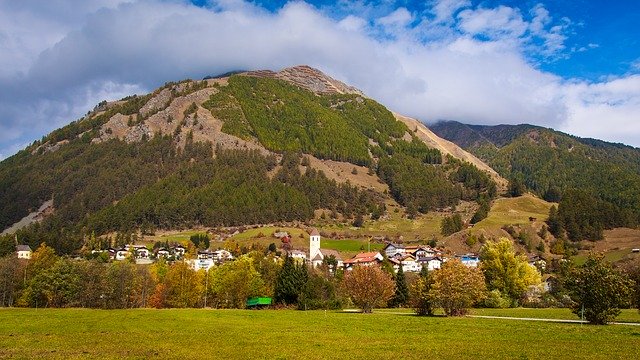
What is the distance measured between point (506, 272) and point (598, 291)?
52.0 m

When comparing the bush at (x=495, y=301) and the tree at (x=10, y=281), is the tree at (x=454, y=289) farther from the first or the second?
the tree at (x=10, y=281)

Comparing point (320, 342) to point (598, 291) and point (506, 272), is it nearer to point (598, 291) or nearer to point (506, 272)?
point (598, 291)

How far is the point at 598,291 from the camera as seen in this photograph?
48.2 meters

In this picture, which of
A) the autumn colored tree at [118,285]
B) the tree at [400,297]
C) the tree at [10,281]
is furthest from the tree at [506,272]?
the tree at [10,281]

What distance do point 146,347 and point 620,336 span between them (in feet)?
107

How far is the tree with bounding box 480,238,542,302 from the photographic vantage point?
98356mm

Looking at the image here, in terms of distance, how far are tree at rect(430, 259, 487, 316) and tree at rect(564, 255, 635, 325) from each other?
17.0m

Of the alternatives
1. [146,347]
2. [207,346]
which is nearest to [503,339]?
[207,346]

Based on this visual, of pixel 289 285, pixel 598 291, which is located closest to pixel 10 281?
pixel 289 285

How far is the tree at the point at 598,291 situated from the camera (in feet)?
157

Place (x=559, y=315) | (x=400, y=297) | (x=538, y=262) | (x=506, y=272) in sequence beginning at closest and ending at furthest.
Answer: (x=559, y=315) < (x=506, y=272) < (x=400, y=297) < (x=538, y=262)

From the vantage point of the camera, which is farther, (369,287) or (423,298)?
(369,287)

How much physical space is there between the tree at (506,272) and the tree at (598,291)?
48878mm

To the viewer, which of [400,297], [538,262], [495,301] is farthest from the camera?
[538,262]
